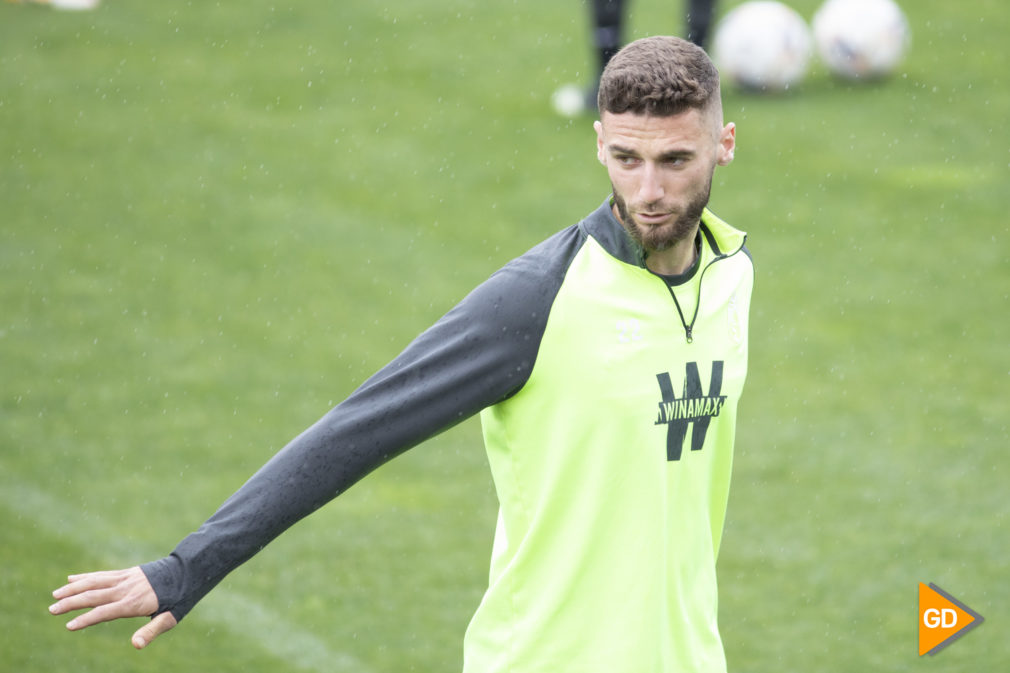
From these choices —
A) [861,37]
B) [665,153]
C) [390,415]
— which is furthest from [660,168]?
[861,37]

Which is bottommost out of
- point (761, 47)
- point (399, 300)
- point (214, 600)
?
point (214, 600)

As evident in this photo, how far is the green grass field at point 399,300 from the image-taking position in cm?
563

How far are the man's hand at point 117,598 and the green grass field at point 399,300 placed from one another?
2.71m

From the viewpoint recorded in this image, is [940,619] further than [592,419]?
Yes

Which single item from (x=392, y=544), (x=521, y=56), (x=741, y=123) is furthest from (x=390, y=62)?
(x=392, y=544)

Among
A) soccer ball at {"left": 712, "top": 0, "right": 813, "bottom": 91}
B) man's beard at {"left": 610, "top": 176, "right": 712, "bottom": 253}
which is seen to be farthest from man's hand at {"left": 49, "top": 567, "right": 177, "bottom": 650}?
soccer ball at {"left": 712, "top": 0, "right": 813, "bottom": 91}

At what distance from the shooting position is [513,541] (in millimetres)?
2787

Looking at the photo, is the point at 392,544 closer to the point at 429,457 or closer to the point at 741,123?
the point at 429,457

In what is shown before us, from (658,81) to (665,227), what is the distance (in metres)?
0.30

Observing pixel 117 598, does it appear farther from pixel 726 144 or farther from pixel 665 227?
pixel 726 144

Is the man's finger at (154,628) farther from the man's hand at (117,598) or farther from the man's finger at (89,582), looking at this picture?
the man's finger at (89,582)

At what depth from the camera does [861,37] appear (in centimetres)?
1142

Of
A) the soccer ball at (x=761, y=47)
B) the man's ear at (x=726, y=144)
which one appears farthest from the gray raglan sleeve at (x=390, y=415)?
the soccer ball at (x=761, y=47)

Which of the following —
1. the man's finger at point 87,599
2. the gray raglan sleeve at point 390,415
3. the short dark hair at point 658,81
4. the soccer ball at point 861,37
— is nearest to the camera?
the man's finger at point 87,599
